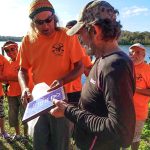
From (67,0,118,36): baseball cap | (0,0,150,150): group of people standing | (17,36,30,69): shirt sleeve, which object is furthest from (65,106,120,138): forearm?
(17,36,30,69): shirt sleeve

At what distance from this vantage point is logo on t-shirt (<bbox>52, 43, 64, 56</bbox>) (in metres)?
3.73

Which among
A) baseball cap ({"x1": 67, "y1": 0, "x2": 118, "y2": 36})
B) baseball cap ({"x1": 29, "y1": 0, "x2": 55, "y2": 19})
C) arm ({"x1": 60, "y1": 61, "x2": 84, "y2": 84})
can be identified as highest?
baseball cap ({"x1": 29, "y1": 0, "x2": 55, "y2": 19})

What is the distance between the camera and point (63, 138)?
146 inches

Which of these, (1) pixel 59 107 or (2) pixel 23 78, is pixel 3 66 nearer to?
(2) pixel 23 78

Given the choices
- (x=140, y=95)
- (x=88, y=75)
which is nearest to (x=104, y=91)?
(x=88, y=75)

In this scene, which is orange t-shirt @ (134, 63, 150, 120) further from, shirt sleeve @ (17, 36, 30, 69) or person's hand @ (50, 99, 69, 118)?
person's hand @ (50, 99, 69, 118)

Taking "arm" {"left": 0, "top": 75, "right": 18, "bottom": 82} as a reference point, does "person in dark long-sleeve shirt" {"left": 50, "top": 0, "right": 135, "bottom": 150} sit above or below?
above

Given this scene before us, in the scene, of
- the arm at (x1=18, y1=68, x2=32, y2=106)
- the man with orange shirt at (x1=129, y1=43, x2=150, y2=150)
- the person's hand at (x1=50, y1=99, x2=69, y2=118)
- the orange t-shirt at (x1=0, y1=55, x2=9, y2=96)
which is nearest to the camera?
the person's hand at (x1=50, y1=99, x2=69, y2=118)

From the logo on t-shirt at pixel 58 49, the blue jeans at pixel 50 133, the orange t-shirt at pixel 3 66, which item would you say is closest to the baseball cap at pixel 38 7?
the logo on t-shirt at pixel 58 49

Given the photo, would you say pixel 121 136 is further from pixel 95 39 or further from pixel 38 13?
pixel 38 13

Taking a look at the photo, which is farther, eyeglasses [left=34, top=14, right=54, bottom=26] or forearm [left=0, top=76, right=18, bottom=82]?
forearm [left=0, top=76, right=18, bottom=82]

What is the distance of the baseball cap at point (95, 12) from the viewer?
2.16m

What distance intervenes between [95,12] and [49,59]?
1.61 m

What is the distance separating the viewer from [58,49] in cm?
374
